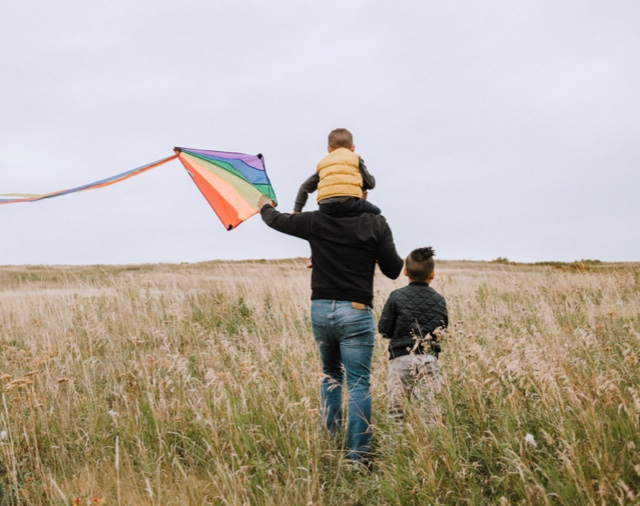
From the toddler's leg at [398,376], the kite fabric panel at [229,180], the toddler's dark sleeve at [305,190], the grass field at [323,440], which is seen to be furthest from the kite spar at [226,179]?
the toddler's leg at [398,376]

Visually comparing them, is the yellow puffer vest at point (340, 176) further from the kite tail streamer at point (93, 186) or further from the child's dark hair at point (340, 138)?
the kite tail streamer at point (93, 186)

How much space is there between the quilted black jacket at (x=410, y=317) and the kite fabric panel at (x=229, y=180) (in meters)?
1.54

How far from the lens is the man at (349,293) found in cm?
349

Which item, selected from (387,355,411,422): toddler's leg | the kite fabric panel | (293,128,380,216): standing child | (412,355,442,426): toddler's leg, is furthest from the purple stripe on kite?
(412,355,442,426): toddler's leg

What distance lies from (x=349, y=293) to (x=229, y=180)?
1.93 meters

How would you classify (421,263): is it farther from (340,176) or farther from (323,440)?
(323,440)

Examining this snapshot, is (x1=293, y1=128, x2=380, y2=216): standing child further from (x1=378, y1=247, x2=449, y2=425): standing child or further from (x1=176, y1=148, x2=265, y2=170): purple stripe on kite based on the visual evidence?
(x1=176, y1=148, x2=265, y2=170): purple stripe on kite

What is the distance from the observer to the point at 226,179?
4.78 meters

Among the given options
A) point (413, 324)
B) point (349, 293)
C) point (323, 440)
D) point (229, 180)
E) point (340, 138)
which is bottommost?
point (323, 440)

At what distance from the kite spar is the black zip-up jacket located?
1.11 meters

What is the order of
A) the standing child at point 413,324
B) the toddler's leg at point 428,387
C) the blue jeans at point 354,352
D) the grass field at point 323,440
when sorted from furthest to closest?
the standing child at point 413,324, the blue jeans at point 354,352, the toddler's leg at point 428,387, the grass field at point 323,440

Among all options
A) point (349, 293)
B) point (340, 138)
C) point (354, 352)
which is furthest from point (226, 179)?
point (354, 352)

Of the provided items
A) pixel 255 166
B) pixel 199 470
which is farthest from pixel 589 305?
pixel 199 470

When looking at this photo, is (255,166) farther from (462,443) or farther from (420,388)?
(462,443)
